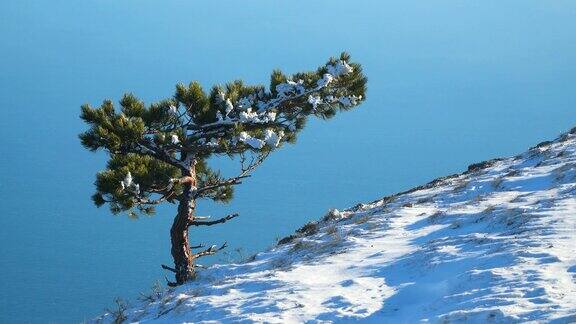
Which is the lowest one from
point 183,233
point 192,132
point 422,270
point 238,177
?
point 422,270

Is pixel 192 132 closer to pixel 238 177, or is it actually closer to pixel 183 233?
pixel 238 177

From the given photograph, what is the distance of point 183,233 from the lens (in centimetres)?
1543

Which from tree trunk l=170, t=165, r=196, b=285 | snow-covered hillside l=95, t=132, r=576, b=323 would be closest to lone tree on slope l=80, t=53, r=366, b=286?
tree trunk l=170, t=165, r=196, b=285

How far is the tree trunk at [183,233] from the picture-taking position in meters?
15.2

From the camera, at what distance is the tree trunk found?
15156 millimetres

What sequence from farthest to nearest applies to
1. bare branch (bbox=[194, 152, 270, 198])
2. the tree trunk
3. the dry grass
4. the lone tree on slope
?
bare branch (bbox=[194, 152, 270, 198]) < the tree trunk < the dry grass < the lone tree on slope

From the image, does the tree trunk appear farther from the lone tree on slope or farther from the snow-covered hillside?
the snow-covered hillside

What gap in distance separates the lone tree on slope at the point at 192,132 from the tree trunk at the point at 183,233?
18mm

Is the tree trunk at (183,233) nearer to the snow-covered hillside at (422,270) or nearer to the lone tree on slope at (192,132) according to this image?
the lone tree on slope at (192,132)

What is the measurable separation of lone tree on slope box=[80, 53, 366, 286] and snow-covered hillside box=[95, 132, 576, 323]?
193cm

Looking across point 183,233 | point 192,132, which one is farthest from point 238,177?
point 183,233

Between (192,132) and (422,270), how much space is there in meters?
6.47

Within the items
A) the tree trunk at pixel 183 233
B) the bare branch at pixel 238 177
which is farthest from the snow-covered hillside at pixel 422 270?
the bare branch at pixel 238 177

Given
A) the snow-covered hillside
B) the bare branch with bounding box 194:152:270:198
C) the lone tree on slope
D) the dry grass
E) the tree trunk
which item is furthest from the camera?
the bare branch with bounding box 194:152:270:198
